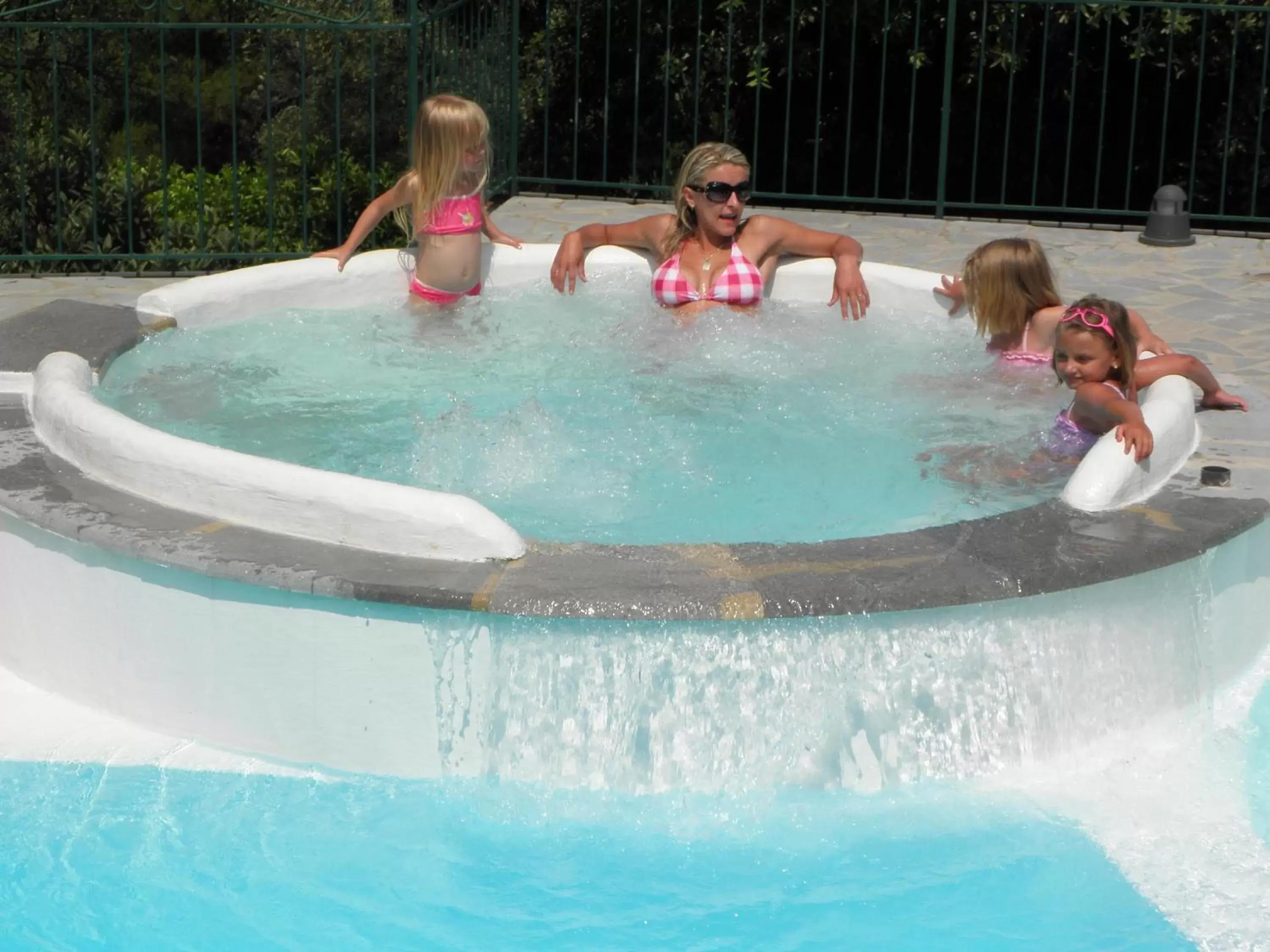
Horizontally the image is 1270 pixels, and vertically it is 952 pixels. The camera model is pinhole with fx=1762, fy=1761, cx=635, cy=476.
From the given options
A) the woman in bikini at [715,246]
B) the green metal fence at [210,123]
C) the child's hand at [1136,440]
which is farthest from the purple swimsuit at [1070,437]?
the green metal fence at [210,123]

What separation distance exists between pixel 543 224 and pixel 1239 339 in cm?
385

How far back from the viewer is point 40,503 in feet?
14.9

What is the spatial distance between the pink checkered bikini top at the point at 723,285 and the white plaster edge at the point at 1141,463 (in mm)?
1948

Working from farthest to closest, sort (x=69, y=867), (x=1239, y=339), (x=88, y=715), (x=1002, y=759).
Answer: (x=1239, y=339), (x=88, y=715), (x=1002, y=759), (x=69, y=867)

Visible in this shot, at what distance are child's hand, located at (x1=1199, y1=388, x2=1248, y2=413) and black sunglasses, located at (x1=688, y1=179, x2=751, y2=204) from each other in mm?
1917

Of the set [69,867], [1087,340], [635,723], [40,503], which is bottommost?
[69,867]

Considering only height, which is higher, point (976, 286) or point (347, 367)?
point (976, 286)

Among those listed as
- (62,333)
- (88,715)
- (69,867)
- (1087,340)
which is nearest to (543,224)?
(62,333)

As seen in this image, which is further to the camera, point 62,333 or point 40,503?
point 62,333

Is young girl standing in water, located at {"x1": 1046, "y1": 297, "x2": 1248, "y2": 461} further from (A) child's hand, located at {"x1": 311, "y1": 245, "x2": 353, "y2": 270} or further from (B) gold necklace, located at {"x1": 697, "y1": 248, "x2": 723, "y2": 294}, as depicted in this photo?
(A) child's hand, located at {"x1": 311, "y1": 245, "x2": 353, "y2": 270}

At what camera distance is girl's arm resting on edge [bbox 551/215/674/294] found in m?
7.07

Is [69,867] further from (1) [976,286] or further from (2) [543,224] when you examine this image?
(2) [543,224]

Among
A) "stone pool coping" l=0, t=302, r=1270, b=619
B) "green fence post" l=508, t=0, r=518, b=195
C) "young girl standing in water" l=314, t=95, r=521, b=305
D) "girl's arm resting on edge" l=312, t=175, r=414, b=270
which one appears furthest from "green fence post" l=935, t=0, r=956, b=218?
"stone pool coping" l=0, t=302, r=1270, b=619

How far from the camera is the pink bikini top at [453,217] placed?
691 cm
